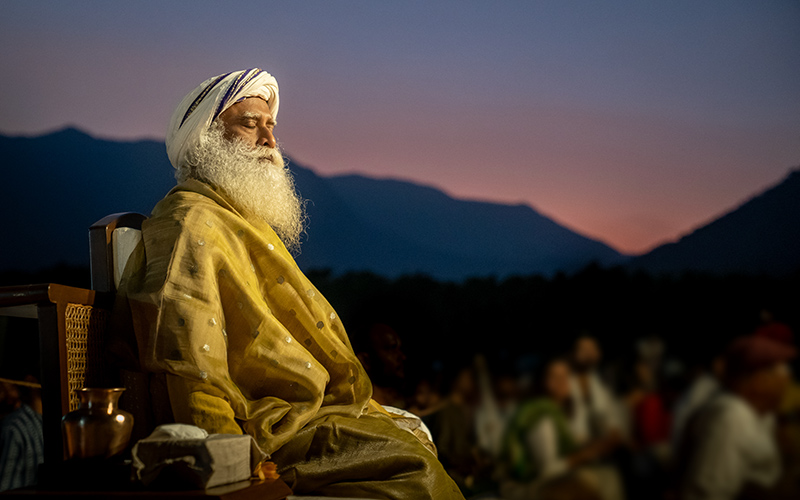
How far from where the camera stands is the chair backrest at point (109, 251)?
2156 millimetres

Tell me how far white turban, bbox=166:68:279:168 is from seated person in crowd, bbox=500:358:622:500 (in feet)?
7.92

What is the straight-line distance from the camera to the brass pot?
4.81 feet

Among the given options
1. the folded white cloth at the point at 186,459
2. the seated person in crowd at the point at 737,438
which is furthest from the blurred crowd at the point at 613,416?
the folded white cloth at the point at 186,459

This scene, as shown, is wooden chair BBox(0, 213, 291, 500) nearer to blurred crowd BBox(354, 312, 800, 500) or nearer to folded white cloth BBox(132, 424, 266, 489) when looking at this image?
folded white cloth BBox(132, 424, 266, 489)

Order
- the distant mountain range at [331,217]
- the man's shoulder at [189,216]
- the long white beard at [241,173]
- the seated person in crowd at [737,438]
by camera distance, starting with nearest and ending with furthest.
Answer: the man's shoulder at [189,216] < the long white beard at [241,173] < the seated person in crowd at [737,438] < the distant mountain range at [331,217]

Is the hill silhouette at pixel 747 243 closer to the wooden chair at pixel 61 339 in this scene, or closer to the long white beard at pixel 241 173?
the long white beard at pixel 241 173

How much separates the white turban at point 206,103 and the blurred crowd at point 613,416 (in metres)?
2.09

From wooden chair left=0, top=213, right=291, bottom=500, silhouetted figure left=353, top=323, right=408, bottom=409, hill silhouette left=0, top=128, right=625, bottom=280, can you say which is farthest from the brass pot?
hill silhouette left=0, top=128, right=625, bottom=280

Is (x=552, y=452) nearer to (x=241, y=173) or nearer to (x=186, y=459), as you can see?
(x=241, y=173)

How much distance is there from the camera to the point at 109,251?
2.16 meters

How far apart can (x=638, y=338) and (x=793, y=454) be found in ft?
4.72

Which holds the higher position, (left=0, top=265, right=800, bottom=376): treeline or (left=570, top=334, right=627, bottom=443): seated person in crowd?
(left=0, top=265, right=800, bottom=376): treeline

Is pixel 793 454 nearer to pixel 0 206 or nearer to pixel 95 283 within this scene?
pixel 95 283

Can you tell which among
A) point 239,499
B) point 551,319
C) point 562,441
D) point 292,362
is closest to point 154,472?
point 239,499
